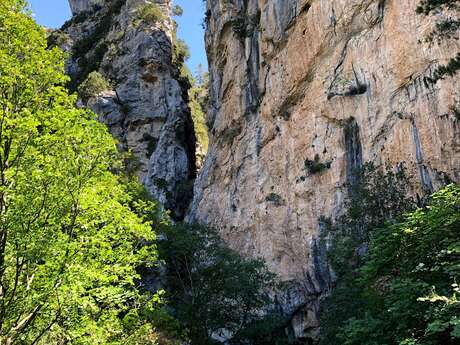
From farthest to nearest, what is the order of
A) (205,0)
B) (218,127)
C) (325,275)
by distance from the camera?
(205,0)
(218,127)
(325,275)

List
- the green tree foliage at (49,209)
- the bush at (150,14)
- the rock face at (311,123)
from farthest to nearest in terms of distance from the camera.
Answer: the bush at (150,14) < the rock face at (311,123) < the green tree foliage at (49,209)

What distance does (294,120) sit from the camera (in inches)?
1382

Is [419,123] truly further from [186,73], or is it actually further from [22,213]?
[186,73]

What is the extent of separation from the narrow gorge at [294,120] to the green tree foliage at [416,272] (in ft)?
44.4

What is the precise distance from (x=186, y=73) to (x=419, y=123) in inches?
1491

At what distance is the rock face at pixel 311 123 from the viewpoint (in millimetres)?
26062

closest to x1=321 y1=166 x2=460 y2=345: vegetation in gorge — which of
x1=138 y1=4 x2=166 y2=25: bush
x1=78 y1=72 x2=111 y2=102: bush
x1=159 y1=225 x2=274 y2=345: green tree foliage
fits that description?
x1=159 y1=225 x2=274 y2=345: green tree foliage

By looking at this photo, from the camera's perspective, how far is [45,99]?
9875 millimetres

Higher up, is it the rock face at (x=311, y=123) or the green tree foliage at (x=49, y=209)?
the rock face at (x=311, y=123)

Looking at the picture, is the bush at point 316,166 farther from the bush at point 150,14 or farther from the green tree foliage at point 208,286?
the bush at point 150,14

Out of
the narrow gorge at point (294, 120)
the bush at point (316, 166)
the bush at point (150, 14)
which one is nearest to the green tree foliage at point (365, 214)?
the narrow gorge at point (294, 120)

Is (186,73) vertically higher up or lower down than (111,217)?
higher up

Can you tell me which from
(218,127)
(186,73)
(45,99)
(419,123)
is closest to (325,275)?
(419,123)

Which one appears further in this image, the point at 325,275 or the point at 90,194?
the point at 325,275
